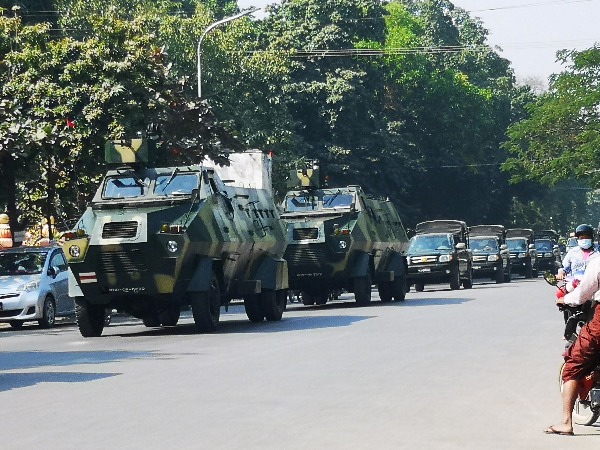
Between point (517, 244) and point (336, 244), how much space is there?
3174cm

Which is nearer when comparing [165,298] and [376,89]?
[165,298]

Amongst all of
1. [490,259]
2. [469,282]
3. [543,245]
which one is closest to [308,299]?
[469,282]

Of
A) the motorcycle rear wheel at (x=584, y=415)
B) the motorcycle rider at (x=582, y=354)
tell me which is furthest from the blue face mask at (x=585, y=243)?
the motorcycle rider at (x=582, y=354)

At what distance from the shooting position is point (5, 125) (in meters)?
28.3

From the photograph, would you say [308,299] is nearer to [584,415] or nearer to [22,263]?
[22,263]

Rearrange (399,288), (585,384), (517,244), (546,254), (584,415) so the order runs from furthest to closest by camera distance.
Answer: (546,254) < (517,244) < (399,288) < (584,415) < (585,384)

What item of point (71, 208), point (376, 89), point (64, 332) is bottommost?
point (64, 332)

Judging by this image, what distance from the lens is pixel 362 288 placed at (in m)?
33.7

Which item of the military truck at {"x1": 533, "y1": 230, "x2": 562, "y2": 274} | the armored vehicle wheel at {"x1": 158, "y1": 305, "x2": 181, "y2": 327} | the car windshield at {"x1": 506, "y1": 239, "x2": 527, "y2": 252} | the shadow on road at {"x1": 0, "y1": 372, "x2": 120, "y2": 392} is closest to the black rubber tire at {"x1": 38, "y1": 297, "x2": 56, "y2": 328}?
the armored vehicle wheel at {"x1": 158, "y1": 305, "x2": 181, "y2": 327}

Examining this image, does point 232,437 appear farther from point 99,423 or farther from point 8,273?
point 8,273

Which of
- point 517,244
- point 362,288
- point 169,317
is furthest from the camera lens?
point 517,244

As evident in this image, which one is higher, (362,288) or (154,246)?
(154,246)

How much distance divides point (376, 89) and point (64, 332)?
45.0 meters

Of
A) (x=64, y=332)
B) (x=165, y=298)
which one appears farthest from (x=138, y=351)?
(x=64, y=332)
